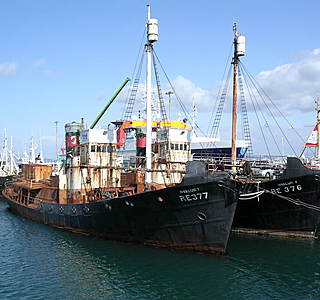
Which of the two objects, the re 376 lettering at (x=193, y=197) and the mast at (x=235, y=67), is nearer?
the re 376 lettering at (x=193, y=197)

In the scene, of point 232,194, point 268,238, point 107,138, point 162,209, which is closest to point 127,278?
point 162,209

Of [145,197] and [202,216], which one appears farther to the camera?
[145,197]

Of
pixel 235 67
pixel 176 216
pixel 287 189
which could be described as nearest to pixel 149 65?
pixel 235 67

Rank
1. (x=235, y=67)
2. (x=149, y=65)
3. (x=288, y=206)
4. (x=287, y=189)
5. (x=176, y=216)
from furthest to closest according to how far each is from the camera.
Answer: (x=235, y=67) < (x=288, y=206) < (x=287, y=189) < (x=149, y=65) < (x=176, y=216)

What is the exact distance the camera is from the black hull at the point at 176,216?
2141 centimetres

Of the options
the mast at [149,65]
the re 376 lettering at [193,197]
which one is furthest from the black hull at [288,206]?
the mast at [149,65]

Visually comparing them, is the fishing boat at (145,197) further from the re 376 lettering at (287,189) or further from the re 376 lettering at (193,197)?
the re 376 lettering at (287,189)

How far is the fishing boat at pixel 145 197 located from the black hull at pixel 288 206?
230 inches

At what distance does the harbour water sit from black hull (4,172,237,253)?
2.34 ft

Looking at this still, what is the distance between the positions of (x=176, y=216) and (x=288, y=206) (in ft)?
33.6

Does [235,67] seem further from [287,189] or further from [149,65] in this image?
[287,189]

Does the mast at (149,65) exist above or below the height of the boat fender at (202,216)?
above

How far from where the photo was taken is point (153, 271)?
793 inches

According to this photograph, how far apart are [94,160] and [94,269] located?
12.8 meters
